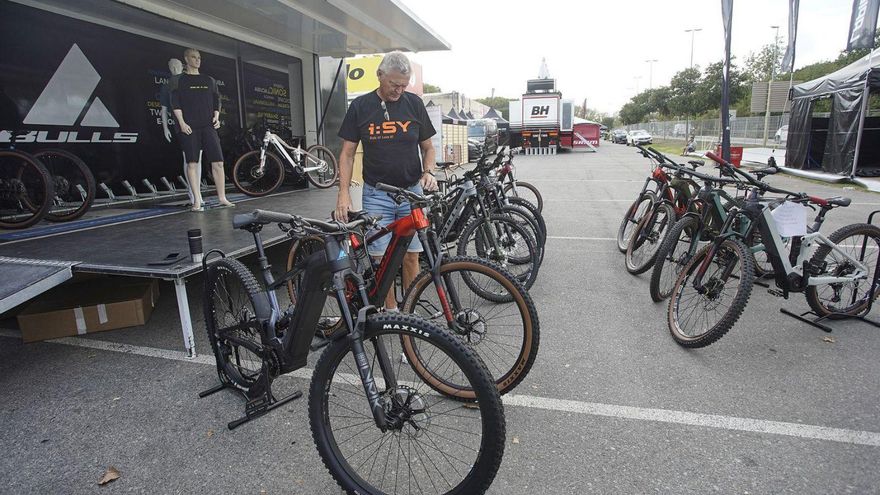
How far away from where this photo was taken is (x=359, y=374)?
1911 mm

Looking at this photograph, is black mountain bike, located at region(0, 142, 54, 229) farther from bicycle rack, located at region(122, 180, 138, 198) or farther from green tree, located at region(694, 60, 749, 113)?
green tree, located at region(694, 60, 749, 113)

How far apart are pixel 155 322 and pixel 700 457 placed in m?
3.92

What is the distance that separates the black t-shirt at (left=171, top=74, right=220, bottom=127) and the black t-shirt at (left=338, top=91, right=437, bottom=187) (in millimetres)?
3400

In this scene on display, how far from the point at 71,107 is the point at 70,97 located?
0.42 feet

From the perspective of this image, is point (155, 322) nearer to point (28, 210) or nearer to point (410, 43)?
point (28, 210)

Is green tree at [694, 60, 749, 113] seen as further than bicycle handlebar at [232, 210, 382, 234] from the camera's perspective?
Yes

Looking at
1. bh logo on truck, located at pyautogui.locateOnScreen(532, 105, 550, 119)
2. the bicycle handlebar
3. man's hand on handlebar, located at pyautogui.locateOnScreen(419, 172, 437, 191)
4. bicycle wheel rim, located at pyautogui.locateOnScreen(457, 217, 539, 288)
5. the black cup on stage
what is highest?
bh logo on truck, located at pyautogui.locateOnScreen(532, 105, 550, 119)

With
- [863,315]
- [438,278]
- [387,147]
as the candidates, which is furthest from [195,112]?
[863,315]

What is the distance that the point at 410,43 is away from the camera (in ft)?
27.5

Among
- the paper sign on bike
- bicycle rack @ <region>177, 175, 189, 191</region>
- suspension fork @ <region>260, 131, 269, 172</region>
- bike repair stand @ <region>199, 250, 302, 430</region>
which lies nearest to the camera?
bike repair stand @ <region>199, 250, 302, 430</region>

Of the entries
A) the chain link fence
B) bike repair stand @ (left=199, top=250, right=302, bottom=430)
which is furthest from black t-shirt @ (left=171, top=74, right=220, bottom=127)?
the chain link fence

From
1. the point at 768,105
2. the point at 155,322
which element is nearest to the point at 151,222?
the point at 155,322

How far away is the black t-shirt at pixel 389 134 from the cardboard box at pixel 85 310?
2090 mm

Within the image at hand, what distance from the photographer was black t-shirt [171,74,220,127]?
5.78 metres
